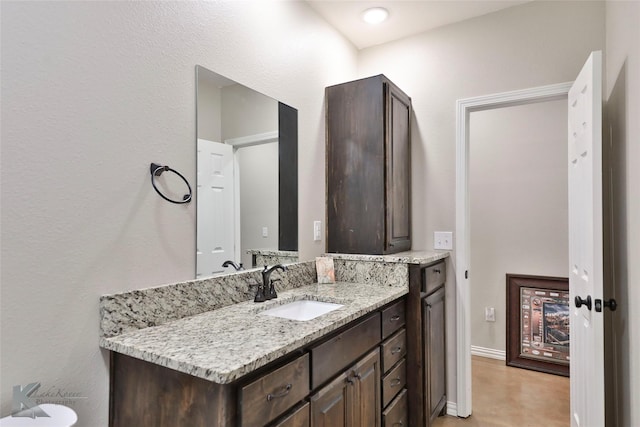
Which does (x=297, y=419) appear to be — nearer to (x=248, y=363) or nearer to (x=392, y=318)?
(x=248, y=363)

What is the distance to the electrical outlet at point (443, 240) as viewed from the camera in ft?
8.23

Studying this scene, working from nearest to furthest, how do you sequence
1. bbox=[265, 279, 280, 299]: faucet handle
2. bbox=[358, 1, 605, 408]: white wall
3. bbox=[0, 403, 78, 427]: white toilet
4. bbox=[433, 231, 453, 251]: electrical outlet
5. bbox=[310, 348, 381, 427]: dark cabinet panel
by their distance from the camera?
bbox=[0, 403, 78, 427]: white toilet
bbox=[310, 348, 381, 427]: dark cabinet panel
bbox=[265, 279, 280, 299]: faucet handle
bbox=[358, 1, 605, 408]: white wall
bbox=[433, 231, 453, 251]: electrical outlet

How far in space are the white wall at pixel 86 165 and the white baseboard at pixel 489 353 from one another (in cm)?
298

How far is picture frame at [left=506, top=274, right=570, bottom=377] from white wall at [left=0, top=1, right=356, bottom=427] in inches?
115

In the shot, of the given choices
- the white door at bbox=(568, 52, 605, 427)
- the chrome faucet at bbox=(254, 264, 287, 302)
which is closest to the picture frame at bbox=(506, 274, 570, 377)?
the white door at bbox=(568, 52, 605, 427)

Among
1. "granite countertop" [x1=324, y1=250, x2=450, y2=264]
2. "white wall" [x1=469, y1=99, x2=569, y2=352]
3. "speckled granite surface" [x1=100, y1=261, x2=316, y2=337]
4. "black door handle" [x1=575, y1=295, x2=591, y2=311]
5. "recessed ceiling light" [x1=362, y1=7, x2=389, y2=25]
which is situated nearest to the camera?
"speckled granite surface" [x1=100, y1=261, x2=316, y2=337]

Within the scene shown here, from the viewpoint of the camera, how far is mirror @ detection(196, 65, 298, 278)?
62.9 inches

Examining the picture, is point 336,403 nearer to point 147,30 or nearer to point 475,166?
point 147,30

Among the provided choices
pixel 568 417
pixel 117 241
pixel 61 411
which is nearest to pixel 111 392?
pixel 61 411

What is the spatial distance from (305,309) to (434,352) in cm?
96

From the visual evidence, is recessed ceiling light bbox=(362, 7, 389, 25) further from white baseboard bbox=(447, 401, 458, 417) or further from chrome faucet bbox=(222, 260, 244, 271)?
white baseboard bbox=(447, 401, 458, 417)

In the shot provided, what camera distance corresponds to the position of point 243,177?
183cm

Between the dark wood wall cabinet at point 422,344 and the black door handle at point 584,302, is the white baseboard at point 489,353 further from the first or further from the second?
the black door handle at point 584,302

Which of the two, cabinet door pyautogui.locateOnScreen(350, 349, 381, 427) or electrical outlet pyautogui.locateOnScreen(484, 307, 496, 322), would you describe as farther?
electrical outlet pyautogui.locateOnScreen(484, 307, 496, 322)
